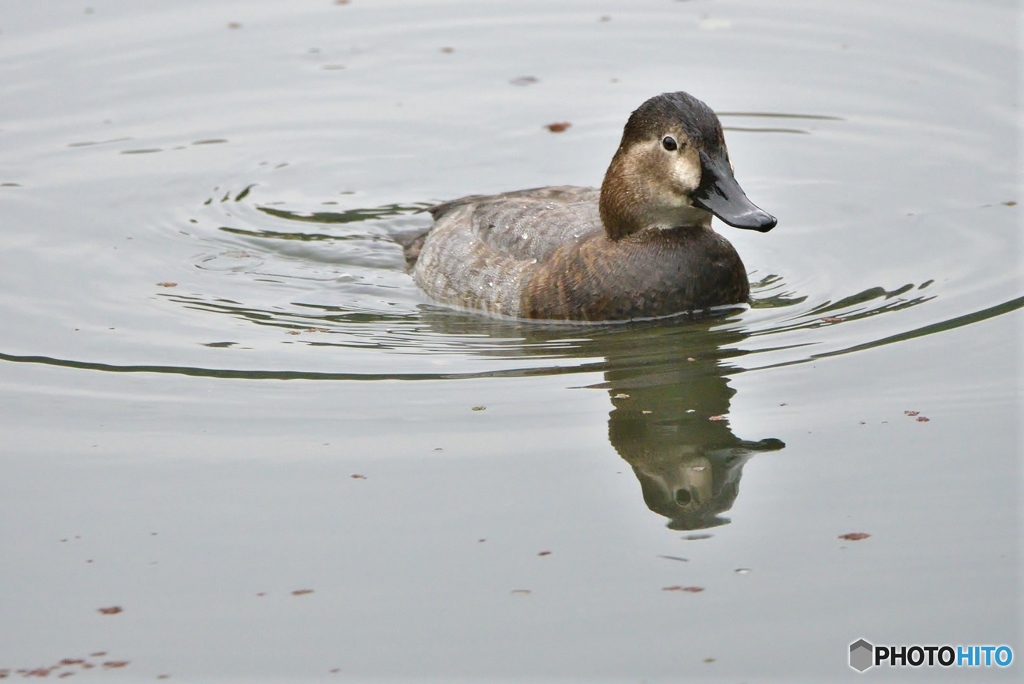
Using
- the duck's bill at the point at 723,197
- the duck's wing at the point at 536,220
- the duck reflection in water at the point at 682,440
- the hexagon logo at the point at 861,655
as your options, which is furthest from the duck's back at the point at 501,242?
the hexagon logo at the point at 861,655

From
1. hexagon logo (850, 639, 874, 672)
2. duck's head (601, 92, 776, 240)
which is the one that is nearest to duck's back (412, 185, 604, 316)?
duck's head (601, 92, 776, 240)

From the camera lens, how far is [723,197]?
7527 mm

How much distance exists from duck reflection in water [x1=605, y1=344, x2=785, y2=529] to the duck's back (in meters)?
1.47

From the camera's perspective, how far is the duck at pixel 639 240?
298 inches

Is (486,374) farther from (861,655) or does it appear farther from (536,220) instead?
(861,655)

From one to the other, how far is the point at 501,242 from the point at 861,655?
4406 mm

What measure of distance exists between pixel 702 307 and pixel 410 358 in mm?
1691

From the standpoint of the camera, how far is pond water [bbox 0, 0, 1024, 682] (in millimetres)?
4887

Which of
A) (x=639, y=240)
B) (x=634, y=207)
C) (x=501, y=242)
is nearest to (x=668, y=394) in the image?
(x=639, y=240)

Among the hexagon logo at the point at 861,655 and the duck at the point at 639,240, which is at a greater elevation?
the duck at the point at 639,240

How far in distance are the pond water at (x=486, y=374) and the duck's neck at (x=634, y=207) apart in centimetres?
59

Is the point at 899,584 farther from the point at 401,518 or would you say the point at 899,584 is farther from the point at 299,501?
the point at 299,501

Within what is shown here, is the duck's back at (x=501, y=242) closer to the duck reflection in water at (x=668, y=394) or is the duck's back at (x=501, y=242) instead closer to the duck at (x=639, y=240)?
the duck at (x=639, y=240)

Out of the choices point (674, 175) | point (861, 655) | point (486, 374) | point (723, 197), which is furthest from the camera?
point (674, 175)
